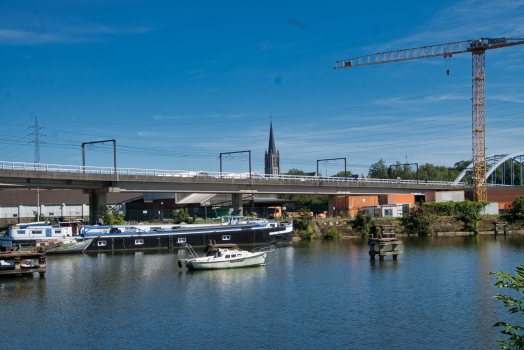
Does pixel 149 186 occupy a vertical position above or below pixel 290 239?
above

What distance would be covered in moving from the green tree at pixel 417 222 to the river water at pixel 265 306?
27947mm

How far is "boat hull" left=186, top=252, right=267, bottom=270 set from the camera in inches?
1481

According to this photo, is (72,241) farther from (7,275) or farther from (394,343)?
(394,343)

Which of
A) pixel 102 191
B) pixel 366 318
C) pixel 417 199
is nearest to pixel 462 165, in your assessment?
pixel 417 199

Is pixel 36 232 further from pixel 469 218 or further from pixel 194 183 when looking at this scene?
pixel 469 218

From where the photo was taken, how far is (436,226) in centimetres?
7331

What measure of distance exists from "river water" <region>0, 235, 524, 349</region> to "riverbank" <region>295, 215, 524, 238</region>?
27665 mm

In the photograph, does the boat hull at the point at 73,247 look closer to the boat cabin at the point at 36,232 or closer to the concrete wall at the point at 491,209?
the boat cabin at the point at 36,232

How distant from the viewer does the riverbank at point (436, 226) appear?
2773 inches

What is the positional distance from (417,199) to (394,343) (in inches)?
3371

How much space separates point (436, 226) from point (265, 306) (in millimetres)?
54641

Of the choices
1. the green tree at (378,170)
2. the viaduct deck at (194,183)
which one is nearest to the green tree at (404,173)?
the green tree at (378,170)

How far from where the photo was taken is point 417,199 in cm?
10044

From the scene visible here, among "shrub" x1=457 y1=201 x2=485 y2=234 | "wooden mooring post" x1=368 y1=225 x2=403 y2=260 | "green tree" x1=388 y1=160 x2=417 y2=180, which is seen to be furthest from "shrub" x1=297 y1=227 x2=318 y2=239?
"green tree" x1=388 y1=160 x2=417 y2=180
